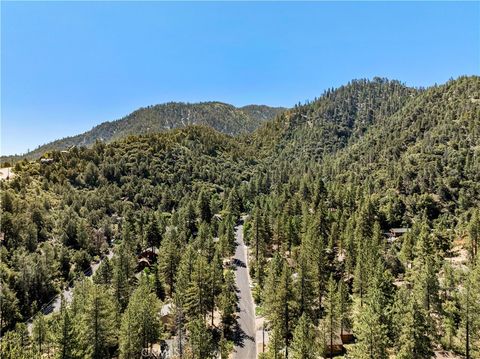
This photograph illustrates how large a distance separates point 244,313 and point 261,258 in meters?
15.4

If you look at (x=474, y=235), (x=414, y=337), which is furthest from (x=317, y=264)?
(x=474, y=235)

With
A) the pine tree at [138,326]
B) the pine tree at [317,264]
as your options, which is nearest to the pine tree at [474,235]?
the pine tree at [317,264]

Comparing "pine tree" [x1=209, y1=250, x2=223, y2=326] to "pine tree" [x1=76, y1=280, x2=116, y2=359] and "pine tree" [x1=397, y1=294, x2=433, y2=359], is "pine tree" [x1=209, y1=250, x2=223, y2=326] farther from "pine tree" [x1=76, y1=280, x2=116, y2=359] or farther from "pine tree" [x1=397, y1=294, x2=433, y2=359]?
"pine tree" [x1=397, y1=294, x2=433, y2=359]

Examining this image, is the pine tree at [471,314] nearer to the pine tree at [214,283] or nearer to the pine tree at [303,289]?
the pine tree at [303,289]

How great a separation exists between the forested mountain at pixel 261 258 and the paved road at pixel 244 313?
4.97 ft

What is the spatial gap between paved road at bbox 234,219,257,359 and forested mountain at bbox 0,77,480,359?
4.97 ft

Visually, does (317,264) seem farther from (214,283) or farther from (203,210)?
(203,210)

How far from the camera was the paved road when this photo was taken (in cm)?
6269

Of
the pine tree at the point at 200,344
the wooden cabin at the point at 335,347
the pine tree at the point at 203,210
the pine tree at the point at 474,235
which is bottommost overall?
the wooden cabin at the point at 335,347

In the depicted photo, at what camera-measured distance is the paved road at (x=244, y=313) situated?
2468 inches

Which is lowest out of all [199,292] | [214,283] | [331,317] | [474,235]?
[331,317]

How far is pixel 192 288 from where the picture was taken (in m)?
67.9

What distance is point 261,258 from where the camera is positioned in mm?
86625

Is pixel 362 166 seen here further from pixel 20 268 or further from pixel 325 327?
pixel 20 268
